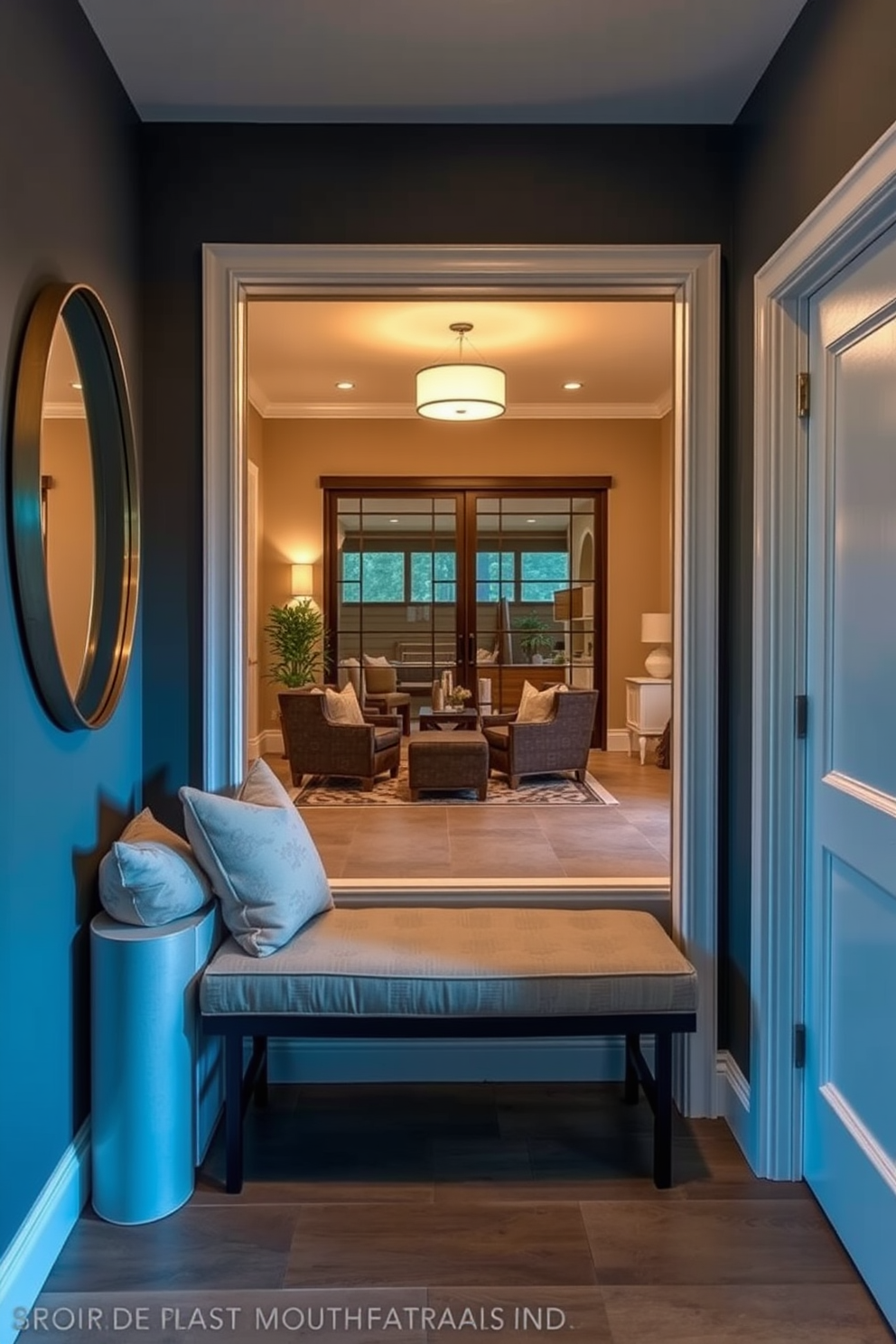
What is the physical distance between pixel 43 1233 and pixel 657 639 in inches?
255

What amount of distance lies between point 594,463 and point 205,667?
237 inches

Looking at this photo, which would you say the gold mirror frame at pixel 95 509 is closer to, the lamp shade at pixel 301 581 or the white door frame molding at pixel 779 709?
the white door frame molding at pixel 779 709

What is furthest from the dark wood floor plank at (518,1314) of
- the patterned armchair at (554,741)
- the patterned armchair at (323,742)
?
the patterned armchair at (554,741)

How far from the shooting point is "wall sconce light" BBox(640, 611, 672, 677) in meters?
7.43

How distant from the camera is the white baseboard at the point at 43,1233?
62.7 inches

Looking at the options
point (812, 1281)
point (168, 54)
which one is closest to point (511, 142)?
point (168, 54)

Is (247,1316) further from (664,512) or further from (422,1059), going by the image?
(664,512)

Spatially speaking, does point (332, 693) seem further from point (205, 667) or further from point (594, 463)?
point (205, 667)

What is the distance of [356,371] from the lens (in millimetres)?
6410

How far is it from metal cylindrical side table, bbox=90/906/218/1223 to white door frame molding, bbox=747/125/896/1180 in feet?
4.51

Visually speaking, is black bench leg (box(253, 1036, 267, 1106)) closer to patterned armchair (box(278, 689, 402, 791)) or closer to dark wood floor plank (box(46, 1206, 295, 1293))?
dark wood floor plank (box(46, 1206, 295, 1293))

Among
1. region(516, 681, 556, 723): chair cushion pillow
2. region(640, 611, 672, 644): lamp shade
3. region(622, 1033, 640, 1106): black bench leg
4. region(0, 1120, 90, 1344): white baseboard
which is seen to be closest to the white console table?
region(640, 611, 672, 644): lamp shade

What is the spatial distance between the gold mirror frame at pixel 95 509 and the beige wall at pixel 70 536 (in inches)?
1.5

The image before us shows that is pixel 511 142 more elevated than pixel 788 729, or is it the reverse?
pixel 511 142
